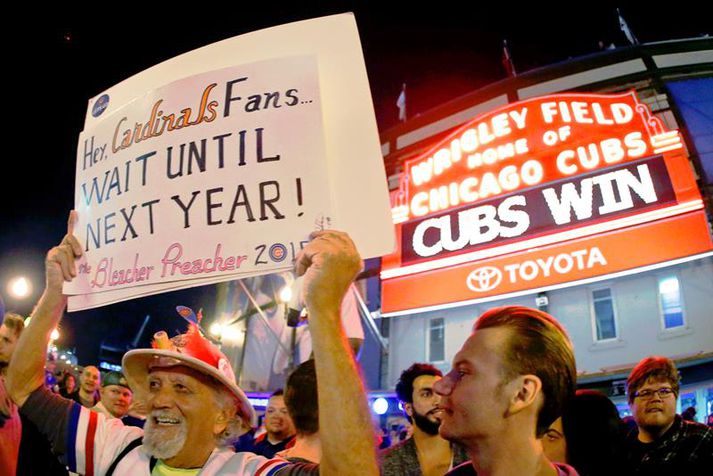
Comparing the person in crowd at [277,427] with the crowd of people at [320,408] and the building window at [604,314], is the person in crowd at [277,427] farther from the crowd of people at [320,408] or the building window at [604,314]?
the building window at [604,314]

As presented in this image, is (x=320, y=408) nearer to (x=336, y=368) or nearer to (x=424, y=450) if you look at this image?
(x=336, y=368)

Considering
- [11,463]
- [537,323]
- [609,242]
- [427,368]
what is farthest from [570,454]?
[609,242]

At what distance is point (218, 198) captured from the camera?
2059 mm

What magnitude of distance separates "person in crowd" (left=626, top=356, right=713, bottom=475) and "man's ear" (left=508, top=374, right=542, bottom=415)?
2.41 metres

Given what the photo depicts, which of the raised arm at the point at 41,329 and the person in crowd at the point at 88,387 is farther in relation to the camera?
the person in crowd at the point at 88,387

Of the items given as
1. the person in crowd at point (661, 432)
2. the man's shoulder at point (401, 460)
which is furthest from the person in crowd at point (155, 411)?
the person in crowd at point (661, 432)

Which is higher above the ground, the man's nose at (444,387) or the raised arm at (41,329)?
the raised arm at (41,329)

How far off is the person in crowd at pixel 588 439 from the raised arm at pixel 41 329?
2.83 m

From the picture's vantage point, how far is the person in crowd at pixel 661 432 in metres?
3.48

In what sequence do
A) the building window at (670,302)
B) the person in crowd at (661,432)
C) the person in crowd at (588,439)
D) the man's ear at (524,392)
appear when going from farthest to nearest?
the building window at (670,302)
the person in crowd at (661,432)
the person in crowd at (588,439)
the man's ear at (524,392)

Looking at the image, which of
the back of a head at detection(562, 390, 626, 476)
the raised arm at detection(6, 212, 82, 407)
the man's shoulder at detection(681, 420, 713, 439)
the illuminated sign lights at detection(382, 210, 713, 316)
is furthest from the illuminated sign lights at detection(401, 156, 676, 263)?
the raised arm at detection(6, 212, 82, 407)

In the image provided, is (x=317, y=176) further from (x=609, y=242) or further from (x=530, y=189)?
(x=530, y=189)

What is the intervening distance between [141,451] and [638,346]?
12.8 metres

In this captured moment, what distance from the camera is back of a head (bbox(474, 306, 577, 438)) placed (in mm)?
1851
